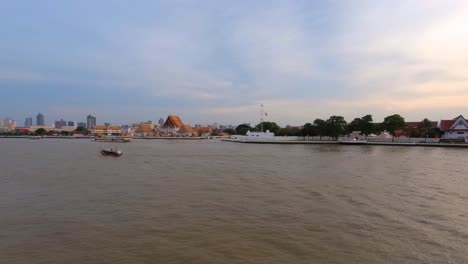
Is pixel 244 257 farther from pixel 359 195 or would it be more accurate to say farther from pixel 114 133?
pixel 114 133

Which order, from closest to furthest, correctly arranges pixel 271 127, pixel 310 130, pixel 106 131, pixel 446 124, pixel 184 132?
1. pixel 446 124
2. pixel 310 130
3. pixel 271 127
4. pixel 184 132
5. pixel 106 131

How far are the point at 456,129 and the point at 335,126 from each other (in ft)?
80.7

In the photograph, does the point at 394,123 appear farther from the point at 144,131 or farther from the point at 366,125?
the point at 144,131

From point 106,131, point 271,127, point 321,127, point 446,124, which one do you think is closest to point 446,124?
point 446,124

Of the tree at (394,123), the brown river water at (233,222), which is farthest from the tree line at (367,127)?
the brown river water at (233,222)

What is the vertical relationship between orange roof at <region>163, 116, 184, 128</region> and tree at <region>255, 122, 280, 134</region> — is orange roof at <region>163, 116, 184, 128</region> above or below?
above

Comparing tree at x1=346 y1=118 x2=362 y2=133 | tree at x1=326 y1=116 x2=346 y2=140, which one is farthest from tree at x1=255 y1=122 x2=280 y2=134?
tree at x1=326 y1=116 x2=346 y2=140

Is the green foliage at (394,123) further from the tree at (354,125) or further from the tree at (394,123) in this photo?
the tree at (354,125)

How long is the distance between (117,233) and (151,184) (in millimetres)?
8985

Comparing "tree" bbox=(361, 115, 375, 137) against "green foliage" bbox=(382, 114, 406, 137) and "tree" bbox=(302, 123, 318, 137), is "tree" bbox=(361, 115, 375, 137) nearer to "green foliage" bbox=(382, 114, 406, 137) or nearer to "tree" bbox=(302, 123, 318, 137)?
"green foliage" bbox=(382, 114, 406, 137)

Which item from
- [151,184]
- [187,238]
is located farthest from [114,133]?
[187,238]

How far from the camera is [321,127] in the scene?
286ft

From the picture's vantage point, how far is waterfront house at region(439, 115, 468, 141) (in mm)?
71000

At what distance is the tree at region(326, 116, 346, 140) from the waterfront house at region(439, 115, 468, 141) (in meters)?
21.1
